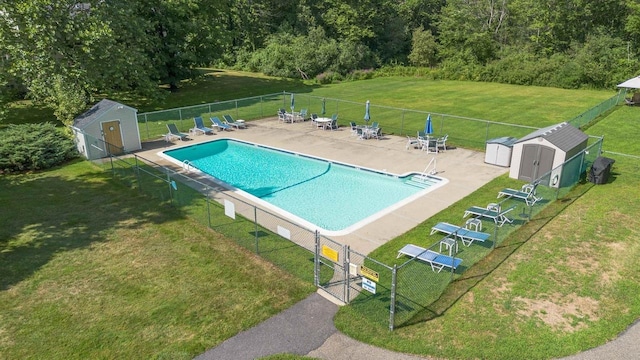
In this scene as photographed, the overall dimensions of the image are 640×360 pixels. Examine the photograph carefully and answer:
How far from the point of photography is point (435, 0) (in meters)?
67.9

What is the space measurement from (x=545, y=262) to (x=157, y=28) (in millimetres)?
35770

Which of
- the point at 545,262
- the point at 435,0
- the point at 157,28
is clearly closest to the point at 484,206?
the point at 545,262

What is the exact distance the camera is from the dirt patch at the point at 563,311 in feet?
30.9

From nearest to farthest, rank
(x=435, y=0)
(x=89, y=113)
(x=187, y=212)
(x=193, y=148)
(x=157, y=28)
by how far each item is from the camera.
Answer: (x=187, y=212)
(x=89, y=113)
(x=193, y=148)
(x=157, y=28)
(x=435, y=0)

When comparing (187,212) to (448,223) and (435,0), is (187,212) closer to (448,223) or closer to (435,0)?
(448,223)

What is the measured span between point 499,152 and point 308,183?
28.6 feet

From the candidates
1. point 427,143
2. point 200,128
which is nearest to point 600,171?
point 427,143

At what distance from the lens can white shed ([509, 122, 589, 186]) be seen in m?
17.2

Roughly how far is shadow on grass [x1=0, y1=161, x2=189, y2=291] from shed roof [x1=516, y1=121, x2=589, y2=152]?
14.2 m

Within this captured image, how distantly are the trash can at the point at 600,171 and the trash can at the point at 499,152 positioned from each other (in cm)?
333

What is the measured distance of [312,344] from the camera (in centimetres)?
899

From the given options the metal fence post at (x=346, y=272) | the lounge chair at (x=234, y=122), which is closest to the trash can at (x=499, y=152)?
the metal fence post at (x=346, y=272)

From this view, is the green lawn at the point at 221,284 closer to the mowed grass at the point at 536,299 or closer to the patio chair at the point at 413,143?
the mowed grass at the point at 536,299

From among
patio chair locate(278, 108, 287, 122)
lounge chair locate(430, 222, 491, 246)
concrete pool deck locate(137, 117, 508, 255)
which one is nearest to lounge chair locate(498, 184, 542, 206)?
concrete pool deck locate(137, 117, 508, 255)
